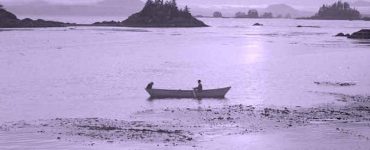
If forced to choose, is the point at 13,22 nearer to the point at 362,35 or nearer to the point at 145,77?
the point at 362,35

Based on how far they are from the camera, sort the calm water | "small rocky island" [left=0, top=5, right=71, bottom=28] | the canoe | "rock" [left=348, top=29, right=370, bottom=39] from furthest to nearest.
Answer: "small rocky island" [left=0, top=5, right=71, bottom=28] → "rock" [left=348, top=29, right=370, bottom=39] → the canoe → the calm water

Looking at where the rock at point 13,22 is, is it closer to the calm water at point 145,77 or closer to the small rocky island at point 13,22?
the small rocky island at point 13,22

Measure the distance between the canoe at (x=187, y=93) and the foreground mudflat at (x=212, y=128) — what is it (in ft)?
15.7

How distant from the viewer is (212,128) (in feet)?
87.6

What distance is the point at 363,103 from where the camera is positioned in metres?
35.2

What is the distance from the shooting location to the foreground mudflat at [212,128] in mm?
23841

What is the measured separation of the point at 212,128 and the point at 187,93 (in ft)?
35.9

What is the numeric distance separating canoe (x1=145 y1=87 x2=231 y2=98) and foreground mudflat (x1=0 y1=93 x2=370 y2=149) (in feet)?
15.7

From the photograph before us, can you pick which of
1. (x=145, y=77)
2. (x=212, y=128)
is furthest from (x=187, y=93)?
(x=145, y=77)

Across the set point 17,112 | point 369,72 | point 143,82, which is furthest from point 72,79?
point 369,72

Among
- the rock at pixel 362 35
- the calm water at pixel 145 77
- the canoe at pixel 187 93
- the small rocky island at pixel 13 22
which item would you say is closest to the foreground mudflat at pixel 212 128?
the calm water at pixel 145 77

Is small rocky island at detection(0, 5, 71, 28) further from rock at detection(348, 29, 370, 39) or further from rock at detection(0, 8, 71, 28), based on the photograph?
rock at detection(348, 29, 370, 39)

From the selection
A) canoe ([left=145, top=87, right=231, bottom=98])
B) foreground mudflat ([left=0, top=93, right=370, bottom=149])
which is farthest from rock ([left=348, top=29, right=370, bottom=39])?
foreground mudflat ([left=0, top=93, right=370, bottom=149])

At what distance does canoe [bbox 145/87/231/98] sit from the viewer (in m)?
37.5
